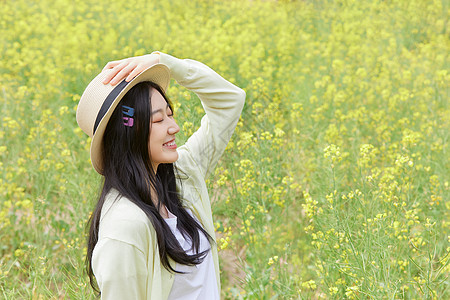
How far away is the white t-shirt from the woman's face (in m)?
0.20

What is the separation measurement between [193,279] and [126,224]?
341mm

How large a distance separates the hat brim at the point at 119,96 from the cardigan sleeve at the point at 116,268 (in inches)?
11.7

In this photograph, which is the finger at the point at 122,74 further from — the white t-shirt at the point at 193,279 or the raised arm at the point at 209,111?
the white t-shirt at the point at 193,279

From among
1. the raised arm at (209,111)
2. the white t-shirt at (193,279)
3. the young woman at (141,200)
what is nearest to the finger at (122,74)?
the young woman at (141,200)

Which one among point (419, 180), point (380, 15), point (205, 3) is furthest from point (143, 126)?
point (205, 3)

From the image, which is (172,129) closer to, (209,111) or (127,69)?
(127,69)

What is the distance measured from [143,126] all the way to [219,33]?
5107mm

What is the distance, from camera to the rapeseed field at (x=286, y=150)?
92.0 inches

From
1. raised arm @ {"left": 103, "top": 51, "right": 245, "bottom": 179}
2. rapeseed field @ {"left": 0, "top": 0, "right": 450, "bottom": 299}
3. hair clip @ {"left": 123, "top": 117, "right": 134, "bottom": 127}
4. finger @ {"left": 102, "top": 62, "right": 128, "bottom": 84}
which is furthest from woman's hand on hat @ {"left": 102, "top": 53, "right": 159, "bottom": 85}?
rapeseed field @ {"left": 0, "top": 0, "right": 450, "bottom": 299}

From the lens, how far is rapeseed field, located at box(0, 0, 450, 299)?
7.66ft

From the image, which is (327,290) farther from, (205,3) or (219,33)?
(205,3)

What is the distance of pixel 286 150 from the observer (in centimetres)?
363

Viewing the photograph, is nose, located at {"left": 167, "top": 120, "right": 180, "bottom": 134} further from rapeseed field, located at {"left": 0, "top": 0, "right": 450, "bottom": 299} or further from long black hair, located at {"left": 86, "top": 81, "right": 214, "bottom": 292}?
rapeseed field, located at {"left": 0, "top": 0, "right": 450, "bottom": 299}

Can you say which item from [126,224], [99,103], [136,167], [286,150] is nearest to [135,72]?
[99,103]
